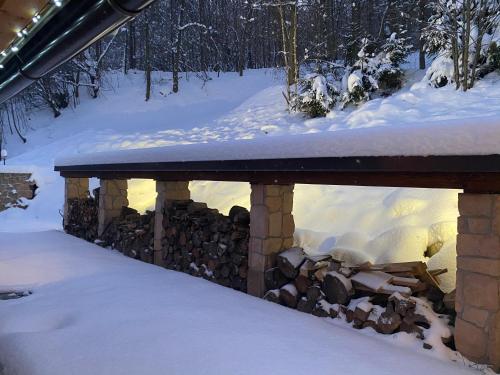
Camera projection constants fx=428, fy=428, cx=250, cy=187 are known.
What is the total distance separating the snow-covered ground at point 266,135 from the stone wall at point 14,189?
1.39 ft

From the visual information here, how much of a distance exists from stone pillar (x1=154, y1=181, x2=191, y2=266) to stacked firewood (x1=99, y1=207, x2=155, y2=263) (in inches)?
12.5

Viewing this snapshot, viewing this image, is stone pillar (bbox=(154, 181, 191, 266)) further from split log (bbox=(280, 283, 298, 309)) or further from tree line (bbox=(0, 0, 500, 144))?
tree line (bbox=(0, 0, 500, 144))

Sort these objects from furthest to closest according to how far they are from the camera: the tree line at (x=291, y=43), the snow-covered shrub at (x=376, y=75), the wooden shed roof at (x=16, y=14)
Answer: the snow-covered shrub at (x=376, y=75)
the tree line at (x=291, y=43)
the wooden shed roof at (x=16, y=14)

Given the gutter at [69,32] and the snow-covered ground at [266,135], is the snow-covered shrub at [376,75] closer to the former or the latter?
the snow-covered ground at [266,135]

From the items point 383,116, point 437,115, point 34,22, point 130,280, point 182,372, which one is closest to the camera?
point 182,372

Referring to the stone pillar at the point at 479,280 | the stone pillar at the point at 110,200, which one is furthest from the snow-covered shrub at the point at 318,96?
the stone pillar at the point at 479,280

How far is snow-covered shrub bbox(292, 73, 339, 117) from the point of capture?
13438mm

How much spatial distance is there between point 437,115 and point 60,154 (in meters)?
13.9

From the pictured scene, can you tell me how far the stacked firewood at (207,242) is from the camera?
5.45m

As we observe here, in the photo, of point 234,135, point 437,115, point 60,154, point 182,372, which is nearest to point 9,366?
point 182,372

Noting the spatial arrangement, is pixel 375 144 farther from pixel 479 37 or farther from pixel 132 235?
pixel 479 37

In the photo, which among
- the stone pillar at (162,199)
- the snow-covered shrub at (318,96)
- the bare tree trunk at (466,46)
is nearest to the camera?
the stone pillar at (162,199)

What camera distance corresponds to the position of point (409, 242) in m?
4.89

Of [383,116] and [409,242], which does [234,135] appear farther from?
[409,242]
